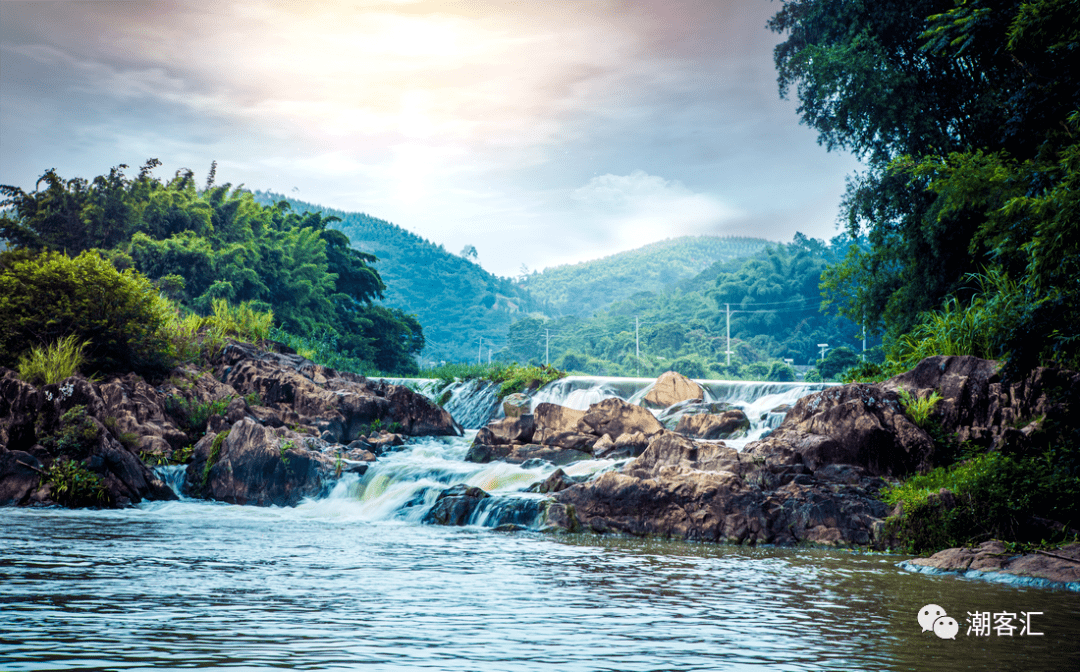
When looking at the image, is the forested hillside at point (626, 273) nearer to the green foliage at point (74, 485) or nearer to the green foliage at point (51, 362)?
the green foliage at point (51, 362)

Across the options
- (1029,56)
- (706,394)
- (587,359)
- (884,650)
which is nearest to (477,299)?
(587,359)

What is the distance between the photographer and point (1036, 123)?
531 inches

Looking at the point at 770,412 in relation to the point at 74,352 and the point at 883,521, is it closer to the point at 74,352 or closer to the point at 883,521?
the point at 883,521

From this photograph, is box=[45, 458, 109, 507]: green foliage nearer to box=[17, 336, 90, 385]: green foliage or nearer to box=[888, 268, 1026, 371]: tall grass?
box=[17, 336, 90, 385]: green foliage

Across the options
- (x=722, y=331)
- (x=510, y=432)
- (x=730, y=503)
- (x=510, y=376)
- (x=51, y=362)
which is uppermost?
(x=722, y=331)

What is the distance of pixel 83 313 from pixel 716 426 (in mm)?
13975

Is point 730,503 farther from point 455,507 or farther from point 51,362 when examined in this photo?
point 51,362

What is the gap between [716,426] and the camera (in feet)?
58.3

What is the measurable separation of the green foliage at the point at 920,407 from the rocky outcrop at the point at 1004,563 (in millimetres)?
3660

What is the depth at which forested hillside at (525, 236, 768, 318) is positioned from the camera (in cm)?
11744

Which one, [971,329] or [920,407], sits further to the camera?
[971,329]

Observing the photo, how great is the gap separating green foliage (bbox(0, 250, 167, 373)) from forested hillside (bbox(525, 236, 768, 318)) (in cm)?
9410

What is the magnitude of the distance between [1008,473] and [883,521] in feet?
5.48

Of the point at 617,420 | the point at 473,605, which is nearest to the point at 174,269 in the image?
the point at 617,420
